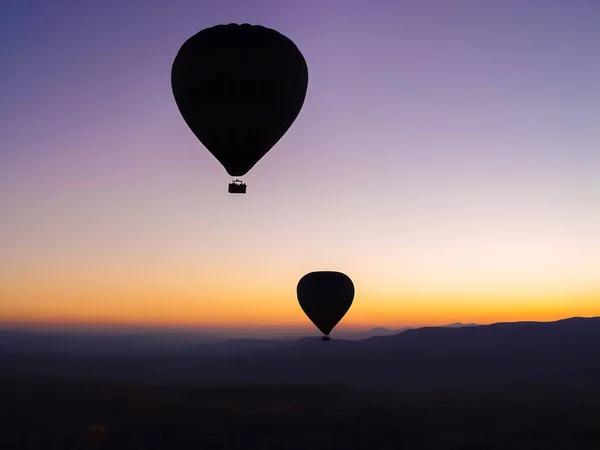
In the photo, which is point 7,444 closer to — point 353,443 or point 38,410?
point 38,410

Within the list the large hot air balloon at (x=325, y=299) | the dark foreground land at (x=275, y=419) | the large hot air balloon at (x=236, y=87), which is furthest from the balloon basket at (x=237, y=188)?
the dark foreground land at (x=275, y=419)

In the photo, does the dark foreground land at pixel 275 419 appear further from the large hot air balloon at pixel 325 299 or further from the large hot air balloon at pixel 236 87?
the large hot air balloon at pixel 236 87

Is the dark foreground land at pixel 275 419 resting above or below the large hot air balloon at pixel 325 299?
below

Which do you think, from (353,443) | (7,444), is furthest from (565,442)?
(7,444)

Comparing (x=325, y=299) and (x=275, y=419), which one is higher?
(x=325, y=299)

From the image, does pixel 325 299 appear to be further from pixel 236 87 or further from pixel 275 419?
pixel 275 419

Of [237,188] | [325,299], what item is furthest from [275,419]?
[237,188]
